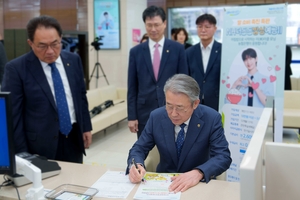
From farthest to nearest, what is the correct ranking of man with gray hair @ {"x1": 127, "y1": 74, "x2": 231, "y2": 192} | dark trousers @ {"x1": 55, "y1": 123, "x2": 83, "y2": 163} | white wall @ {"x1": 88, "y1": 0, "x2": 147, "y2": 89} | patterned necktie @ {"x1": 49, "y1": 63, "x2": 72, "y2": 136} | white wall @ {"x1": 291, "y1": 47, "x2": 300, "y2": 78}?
white wall @ {"x1": 291, "y1": 47, "x2": 300, "y2": 78} → white wall @ {"x1": 88, "y1": 0, "x2": 147, "y2": 89} → dark trousers @ {"x1": 55, "y1": 123, "x2": 83, "y2": 163} → patterned necktie @ {"x1": 49, "y1": 63, "x2": 72, "y2": 136} → man with gray hair @ {"x1": 127, "y1": 74, "x2": 231, "y2": 192}

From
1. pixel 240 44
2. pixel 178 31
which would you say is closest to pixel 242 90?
pixel 240 44

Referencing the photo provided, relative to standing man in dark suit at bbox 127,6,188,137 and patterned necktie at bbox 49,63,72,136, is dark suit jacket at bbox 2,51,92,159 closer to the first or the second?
patterned necktie at bbox 49,63,72,136

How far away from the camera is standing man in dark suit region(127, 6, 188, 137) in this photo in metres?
3.05

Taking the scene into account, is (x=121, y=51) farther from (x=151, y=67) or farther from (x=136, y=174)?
(x=136, y=174)

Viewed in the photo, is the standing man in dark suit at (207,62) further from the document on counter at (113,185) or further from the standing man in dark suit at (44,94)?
the document on counter at (113,185)

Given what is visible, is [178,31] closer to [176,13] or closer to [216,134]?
[176,13]

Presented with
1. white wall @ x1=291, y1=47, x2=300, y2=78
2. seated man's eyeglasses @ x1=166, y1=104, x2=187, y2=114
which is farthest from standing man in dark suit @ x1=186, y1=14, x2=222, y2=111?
white wall @ x1=291, y1=47, x2=300, y2=78

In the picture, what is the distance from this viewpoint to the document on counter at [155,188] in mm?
1621

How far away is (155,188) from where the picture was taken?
1.71 meters

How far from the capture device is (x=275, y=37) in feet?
10.7

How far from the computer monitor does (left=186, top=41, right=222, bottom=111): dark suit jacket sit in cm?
223

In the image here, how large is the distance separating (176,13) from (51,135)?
24.9 feet

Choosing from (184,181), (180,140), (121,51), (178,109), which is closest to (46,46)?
(178,109)

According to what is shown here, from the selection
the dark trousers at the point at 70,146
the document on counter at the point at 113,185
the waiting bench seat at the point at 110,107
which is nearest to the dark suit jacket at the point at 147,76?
the dark trousers at the point at 70,146
